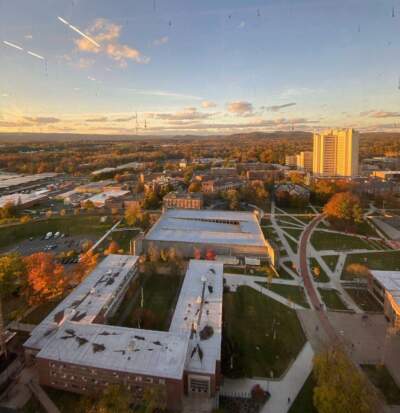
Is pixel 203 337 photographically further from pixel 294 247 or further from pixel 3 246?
pixel 3 246

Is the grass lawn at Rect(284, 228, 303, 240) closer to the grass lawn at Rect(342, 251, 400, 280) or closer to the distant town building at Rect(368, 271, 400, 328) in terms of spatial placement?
the grass lawn at Rect(342, 251, 400, 280)

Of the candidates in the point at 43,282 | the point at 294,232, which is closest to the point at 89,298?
the point at 43,282

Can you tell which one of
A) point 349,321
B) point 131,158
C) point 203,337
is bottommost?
point 349,321

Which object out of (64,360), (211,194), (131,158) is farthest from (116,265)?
(131,158)

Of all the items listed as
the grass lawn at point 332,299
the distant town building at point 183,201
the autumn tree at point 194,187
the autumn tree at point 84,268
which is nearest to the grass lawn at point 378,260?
the grass lawn at point 332,299

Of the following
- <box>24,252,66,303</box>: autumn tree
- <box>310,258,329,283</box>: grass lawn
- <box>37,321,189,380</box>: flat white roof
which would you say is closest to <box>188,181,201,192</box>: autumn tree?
<box>310,258,329,283</box>: grass lawn

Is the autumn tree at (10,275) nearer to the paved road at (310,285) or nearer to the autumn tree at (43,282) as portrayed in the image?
the autumn tree at (43,282)
